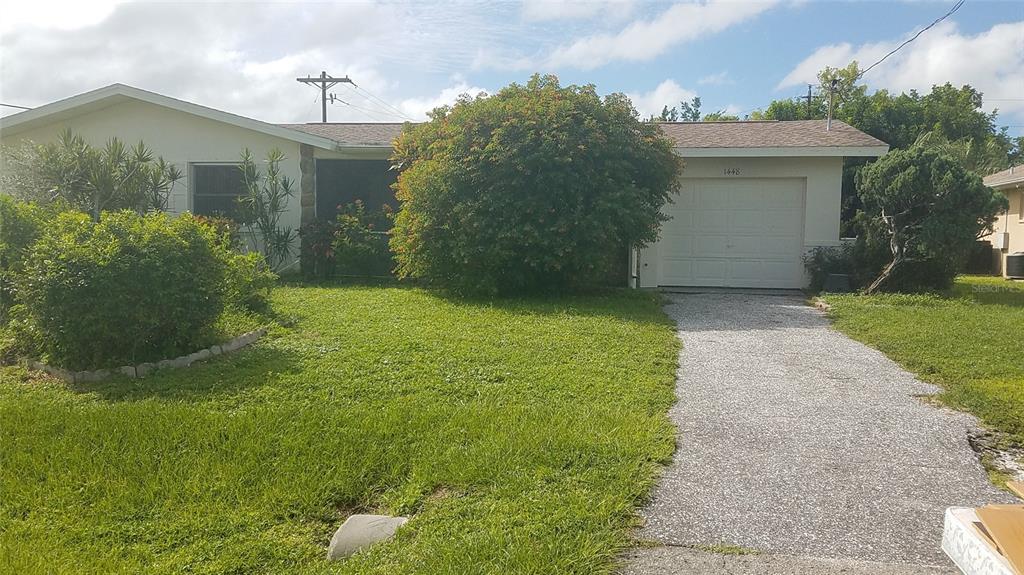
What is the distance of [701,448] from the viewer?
4.57 m

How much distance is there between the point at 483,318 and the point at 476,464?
483cm

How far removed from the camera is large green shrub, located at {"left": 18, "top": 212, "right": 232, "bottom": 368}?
6.23m

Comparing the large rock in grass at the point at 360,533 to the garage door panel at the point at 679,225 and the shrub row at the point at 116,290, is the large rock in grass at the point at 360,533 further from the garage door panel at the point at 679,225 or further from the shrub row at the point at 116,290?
the garage door panel at the point at 679,225

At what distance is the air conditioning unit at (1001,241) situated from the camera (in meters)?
18.4

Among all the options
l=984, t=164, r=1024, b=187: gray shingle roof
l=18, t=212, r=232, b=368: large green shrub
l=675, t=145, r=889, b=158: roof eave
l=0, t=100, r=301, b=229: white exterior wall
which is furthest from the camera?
l=984, t=164, r=1024, b=187: gray shingle roof

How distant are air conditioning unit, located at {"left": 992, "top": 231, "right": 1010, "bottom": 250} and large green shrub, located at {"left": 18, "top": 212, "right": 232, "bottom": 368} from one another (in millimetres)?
19220

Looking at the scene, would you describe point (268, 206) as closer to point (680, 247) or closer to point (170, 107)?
point (170, 107)

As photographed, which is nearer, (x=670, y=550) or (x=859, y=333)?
(x=670, y=550)

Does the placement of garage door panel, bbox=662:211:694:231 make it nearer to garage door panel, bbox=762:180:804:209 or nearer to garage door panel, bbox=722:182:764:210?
garage door panel, bbox=722:182:764:210

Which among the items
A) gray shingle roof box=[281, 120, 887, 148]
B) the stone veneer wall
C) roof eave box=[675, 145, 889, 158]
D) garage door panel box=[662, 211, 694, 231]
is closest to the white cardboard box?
gray shingle roof box=[281, 120, 887, 148]

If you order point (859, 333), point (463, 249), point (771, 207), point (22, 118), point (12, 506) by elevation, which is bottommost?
point (12, 506)

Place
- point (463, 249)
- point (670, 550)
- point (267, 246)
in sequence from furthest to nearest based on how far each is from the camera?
point (267, 246), point (463, 249), point (670, 550)

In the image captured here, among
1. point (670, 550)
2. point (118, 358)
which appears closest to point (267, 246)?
point (118, 358)

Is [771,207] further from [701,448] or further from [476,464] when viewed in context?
[476,464]
